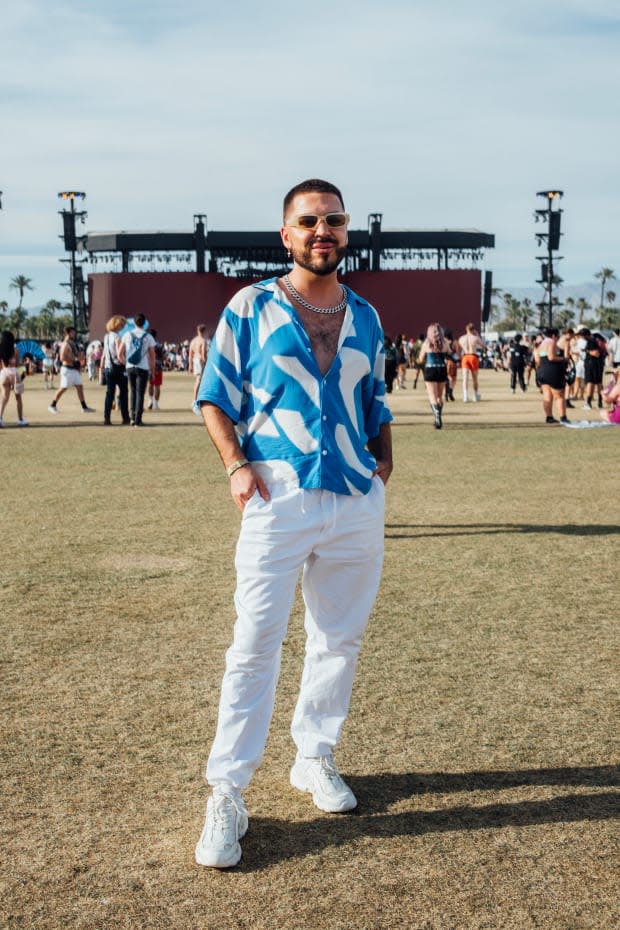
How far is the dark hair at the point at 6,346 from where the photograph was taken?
739 inches

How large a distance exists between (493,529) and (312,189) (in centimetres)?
606

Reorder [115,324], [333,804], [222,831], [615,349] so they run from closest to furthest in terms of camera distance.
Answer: [222,831] → [333,804] → [115,324] → [615,349]

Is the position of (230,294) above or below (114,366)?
above

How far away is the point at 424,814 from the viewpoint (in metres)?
3.77

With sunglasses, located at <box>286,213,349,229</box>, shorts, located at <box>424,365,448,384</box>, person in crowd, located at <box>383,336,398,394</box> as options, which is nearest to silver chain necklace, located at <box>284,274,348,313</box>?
sunglasses, located at <box>286,213,349,229</box>

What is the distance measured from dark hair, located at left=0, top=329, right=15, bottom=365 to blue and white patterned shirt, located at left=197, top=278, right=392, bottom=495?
15900 mm

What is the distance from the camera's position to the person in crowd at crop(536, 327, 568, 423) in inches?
721

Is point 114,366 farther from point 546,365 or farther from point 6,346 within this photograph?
point 546,365

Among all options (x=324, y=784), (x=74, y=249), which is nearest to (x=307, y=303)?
(x=324, y=784)

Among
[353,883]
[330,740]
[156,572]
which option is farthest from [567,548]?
[353,883]

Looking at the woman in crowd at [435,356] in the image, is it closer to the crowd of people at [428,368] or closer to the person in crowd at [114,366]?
the crowd of people at [428,368]

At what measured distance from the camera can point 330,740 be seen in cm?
389

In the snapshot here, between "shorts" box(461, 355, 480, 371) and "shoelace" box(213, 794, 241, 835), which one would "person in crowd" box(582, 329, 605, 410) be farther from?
"shoelace" box(213, 794, 241, 835)

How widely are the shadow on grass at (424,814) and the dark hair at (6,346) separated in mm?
15982
